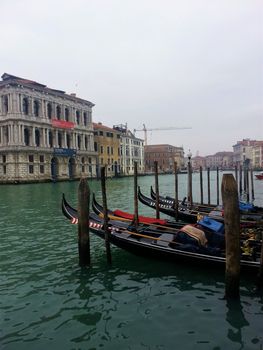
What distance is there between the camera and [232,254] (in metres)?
4.63

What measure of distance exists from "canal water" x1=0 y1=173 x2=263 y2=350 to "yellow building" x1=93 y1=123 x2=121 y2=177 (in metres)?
46.2

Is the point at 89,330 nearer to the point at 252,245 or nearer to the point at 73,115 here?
the point at 252,245

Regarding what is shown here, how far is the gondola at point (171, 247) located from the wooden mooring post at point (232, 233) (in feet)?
2.82

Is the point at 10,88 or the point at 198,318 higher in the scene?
the point at 10,88

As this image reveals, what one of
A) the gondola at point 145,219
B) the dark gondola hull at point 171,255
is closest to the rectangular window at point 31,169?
the gondola at point 145,219

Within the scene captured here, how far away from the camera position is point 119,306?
4766 millimetres

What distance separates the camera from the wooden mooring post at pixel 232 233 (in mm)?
4633

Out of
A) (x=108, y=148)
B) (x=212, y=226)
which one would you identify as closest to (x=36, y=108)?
(x=108, y=148)

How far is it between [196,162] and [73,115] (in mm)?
127259

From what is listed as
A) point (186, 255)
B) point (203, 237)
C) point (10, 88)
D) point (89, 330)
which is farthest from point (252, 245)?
point (10, 88)

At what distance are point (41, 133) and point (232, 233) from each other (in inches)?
1533

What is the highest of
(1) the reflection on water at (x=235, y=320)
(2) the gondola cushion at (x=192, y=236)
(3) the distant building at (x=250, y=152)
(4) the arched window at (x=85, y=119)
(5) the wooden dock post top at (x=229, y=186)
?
(4) the arched window at (x=85, y=119)

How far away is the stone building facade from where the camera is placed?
1476 inches

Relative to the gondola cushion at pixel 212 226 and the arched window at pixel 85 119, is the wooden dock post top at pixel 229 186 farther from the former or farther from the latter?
the arched window at pixel 85 119
